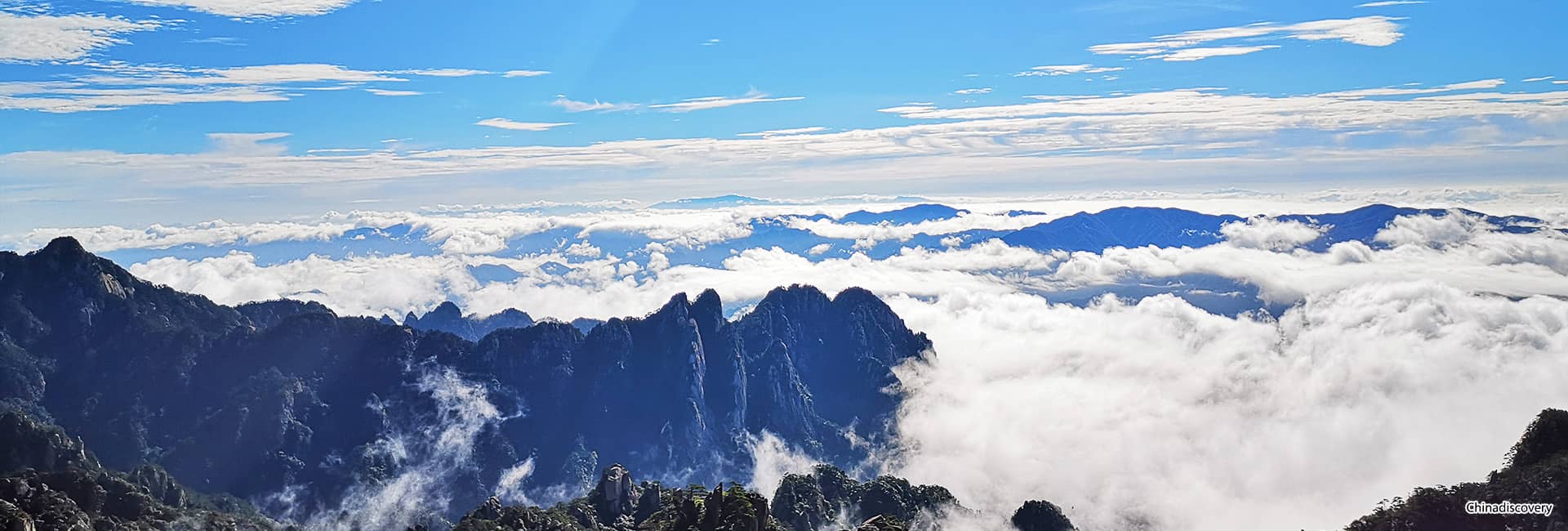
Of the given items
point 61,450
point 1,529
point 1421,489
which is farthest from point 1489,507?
point 61,450

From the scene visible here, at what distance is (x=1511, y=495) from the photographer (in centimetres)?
8631

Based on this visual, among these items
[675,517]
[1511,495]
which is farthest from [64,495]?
[1511,495]

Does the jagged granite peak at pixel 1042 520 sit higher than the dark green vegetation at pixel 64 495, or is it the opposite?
the dark green vegetation at pixel 64 495

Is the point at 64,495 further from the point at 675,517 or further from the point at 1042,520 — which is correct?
the point at 1042,520

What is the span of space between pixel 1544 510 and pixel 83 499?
193089mm

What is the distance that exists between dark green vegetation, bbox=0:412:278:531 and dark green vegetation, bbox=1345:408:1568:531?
146948mm

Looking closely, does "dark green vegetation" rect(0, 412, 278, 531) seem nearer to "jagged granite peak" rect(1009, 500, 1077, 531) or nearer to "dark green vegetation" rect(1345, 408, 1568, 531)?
"dark green vegetation" rect(1345, 408, 1568, 531)

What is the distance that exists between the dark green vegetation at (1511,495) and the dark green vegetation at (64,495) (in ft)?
482

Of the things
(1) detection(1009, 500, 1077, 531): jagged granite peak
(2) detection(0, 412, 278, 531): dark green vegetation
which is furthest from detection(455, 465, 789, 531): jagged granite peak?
(1) detection(1009, 500, 1077, 531): jagged granite peak

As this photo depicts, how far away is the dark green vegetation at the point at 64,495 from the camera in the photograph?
122m

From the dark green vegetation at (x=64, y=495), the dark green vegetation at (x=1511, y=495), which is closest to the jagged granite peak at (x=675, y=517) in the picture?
the dark green vegetation at (x=64, y=495)

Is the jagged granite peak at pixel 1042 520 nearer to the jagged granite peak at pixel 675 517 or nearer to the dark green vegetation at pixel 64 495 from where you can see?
the jagged granite peak at pixel 675 517

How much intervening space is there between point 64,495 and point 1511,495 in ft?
604

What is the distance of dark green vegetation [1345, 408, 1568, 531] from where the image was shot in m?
82.0
